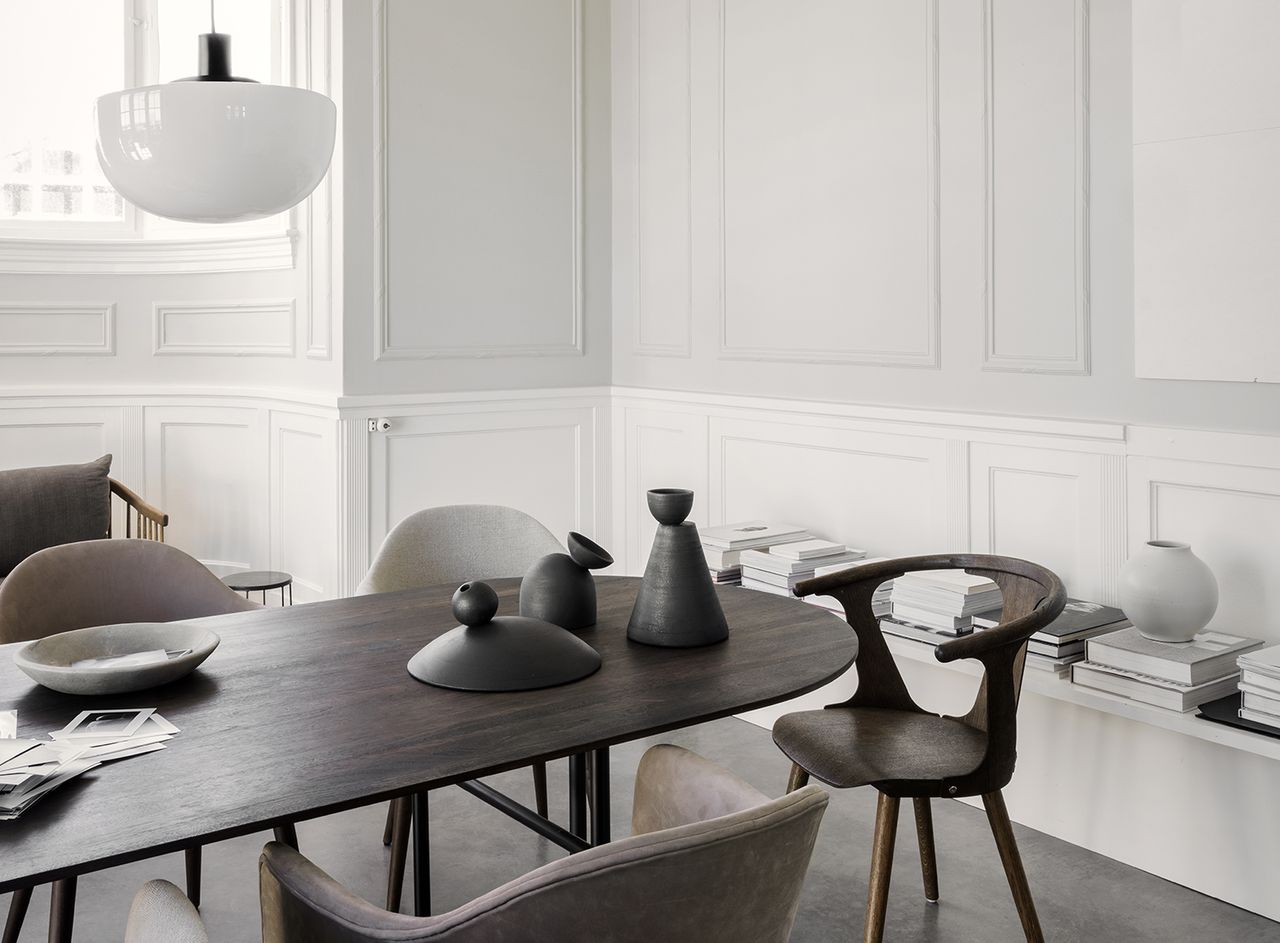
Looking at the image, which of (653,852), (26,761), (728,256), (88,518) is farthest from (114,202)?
(653,852)

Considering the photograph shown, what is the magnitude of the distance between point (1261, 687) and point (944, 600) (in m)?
0.78

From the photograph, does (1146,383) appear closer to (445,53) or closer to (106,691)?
(106,691)

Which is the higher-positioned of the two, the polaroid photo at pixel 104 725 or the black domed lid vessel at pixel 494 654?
the black domed lid vessel at pixel 494 654

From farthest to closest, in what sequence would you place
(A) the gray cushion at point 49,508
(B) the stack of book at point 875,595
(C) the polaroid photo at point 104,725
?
1. (A) the gray cushion at point 49,508
2. (B) the stack of book at point 875,595
3. (C) the polaroid photo at point 104,725

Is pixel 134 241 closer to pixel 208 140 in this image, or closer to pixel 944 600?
pixel 208 140

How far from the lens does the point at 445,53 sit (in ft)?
14.3

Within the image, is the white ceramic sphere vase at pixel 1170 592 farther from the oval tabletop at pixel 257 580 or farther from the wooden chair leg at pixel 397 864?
the oval tabletop at pixel 257 580

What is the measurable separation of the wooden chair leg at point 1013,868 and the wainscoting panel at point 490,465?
2.59 m

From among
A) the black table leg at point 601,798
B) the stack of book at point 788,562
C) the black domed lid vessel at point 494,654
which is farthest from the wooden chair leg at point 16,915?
the stack of book at point 788,562

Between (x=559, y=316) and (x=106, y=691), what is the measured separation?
3057mm

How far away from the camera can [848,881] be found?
9.49 feet

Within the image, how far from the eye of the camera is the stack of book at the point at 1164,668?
2586 millimetres

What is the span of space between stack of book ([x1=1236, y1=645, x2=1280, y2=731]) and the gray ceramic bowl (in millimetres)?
2021

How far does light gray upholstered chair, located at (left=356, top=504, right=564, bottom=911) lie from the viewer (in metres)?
2.99
